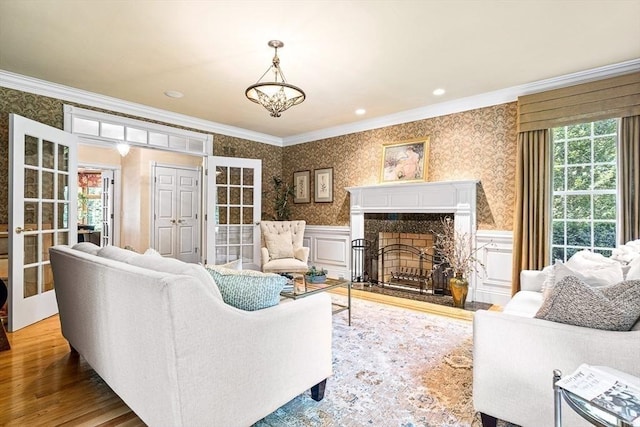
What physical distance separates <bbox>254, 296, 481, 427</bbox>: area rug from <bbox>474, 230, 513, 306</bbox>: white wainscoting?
972mm

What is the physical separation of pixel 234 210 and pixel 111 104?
2216mm

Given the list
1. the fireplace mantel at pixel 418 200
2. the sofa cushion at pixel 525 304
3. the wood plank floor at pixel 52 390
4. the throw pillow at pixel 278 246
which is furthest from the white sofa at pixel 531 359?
the throw pillow at pixel 278 246

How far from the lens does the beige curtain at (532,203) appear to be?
3.62 m

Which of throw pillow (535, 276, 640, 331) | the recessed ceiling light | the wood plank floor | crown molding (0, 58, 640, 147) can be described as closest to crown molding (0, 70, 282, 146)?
crown molding (0, 58, 640, 147)

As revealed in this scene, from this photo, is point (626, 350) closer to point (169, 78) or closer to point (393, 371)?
point (393, 371)

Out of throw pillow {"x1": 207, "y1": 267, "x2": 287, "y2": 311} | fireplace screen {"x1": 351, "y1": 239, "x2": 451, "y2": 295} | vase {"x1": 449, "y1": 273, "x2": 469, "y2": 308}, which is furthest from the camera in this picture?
fireplace screen {"x1": 351, "y1": 239, "x2": 451, "y2": 295}

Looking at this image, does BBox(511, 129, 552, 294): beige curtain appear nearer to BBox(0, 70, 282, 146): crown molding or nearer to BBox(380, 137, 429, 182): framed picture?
BBox(380, 137, 429, 182): framed picture

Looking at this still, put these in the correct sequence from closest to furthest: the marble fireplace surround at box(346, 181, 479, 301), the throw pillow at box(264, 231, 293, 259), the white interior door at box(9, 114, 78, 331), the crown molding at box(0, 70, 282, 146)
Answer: the white interior door at box(9, 114, 78, 331)
the crown molding at box(0, 70, 282, 146)
the marble fireplace surround at box(346, 181, 479, 301)
the throw pillow at box(264, 231, 293, 259)

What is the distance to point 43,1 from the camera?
2297mm

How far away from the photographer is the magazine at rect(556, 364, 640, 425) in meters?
0.98

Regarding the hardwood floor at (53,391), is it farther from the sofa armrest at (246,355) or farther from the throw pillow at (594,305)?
the throw pillow at (594,305)

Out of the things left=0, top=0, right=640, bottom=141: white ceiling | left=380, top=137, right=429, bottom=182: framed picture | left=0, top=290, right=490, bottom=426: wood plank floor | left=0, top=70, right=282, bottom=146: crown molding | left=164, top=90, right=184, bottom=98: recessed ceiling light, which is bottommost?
left=0, top=290, right=490, bottom=426: wood plank floor

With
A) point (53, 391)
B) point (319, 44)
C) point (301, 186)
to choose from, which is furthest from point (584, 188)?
point (53, 391)

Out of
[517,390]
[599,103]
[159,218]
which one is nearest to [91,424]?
[517,390]
